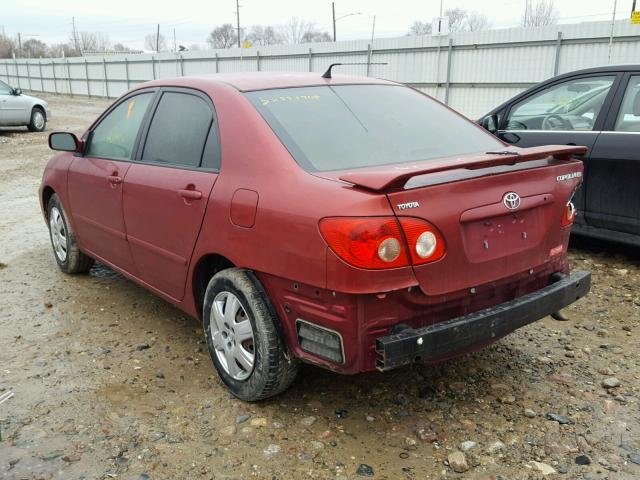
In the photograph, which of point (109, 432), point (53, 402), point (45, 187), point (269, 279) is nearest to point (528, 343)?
point (269, 279)

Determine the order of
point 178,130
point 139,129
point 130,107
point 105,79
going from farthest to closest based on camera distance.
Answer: point 105,79 → point 130,107 → point 139,129 → point 178,130

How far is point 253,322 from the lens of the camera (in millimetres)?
2969

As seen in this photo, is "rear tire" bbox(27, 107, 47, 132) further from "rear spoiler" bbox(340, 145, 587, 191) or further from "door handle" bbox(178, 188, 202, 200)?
"rear spoiler" bbox(340, 145, 587, 191)

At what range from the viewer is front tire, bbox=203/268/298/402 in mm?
2922

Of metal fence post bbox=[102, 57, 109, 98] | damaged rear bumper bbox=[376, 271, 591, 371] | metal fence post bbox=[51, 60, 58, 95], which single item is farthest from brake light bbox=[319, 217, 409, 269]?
metal fence post bbox=[51, 60, 58, 95]

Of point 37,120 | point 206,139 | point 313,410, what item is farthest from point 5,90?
point 313,410

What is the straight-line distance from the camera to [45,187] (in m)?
5.41

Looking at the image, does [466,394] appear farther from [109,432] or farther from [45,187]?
[45,187]

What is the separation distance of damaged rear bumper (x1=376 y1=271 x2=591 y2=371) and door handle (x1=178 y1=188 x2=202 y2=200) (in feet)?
4.23

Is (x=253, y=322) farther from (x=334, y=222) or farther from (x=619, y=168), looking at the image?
(x=619, y=168)

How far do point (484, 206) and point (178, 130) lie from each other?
190 cm

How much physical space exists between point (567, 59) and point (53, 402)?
14.2 m

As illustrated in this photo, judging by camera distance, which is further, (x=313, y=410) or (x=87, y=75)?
(x=87, y=75)

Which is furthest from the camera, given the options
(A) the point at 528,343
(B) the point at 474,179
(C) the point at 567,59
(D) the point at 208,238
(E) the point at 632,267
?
(C) the point at 567,59
